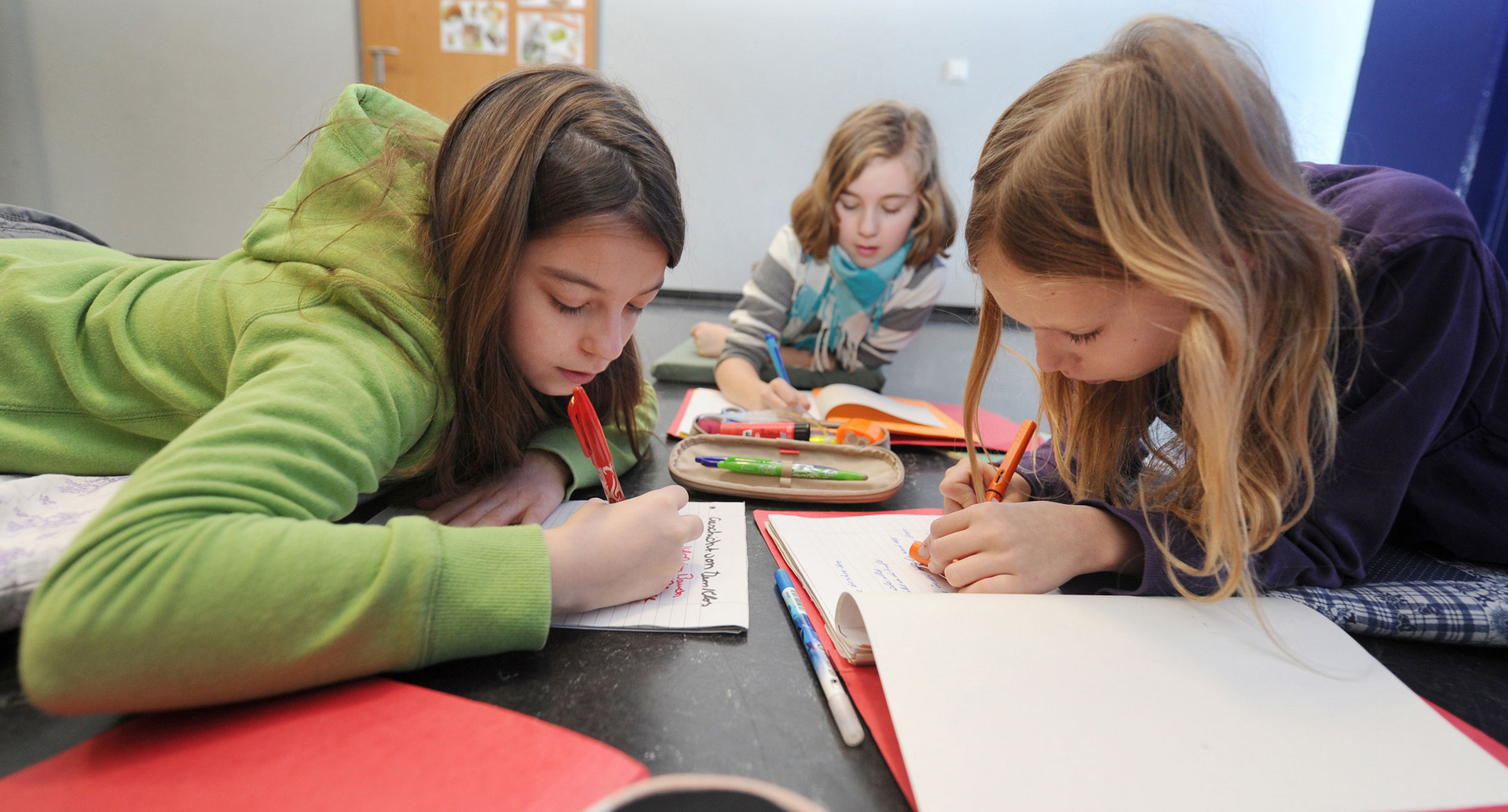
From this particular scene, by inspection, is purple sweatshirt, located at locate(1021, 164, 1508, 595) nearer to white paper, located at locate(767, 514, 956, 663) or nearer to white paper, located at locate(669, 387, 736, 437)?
white paper, located at locate(767, 514, 956, 663)

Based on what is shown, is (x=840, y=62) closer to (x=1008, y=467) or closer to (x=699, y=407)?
(x=699, y=407)

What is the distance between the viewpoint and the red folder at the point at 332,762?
0.31 metres

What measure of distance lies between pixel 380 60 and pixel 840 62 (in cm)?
191

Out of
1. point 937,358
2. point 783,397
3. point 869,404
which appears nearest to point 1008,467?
point 869,404

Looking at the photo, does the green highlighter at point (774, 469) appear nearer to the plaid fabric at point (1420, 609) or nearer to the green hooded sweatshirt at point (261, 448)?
the green hooded sweatshirt at point (261, 448)

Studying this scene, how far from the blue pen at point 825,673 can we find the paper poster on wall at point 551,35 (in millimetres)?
3060

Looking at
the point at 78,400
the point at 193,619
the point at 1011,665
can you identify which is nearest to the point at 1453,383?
the point at 1011,665

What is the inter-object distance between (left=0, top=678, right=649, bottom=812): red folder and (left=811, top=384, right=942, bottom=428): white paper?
0.74 m

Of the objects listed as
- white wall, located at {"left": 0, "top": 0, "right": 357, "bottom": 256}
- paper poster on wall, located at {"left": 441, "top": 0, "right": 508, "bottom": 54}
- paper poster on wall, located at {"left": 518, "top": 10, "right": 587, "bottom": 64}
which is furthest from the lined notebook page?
white wall, located at {"left": 0, "top": 0, "right": 357, "bottom": 256}

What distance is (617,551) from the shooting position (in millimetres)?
496

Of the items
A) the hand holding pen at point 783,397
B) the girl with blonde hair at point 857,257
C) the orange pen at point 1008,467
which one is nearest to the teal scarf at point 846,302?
the girl with blonde hair at point 857,257

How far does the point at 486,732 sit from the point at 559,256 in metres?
0.39

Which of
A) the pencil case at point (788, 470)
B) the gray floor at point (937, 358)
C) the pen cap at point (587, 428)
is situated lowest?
the gray floor at point (937, 358)

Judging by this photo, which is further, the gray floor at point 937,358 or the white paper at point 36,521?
the gray floor at point 937,358
